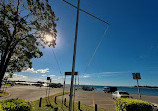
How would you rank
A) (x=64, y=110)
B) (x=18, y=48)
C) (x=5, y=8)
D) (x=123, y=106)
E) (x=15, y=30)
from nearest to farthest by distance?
(x=123, y=106)
(x=64, y=110)
(x=5, y=8)
(x=15, y=30)
(x=18, y=48)

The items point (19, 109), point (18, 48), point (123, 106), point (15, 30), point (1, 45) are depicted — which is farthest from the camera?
point (18, 48)

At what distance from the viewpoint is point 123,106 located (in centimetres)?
507

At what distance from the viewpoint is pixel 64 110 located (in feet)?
24.2

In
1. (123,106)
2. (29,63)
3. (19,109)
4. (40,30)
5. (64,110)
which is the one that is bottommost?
(64,110)

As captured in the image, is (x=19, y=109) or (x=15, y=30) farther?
(x=15, y=30)

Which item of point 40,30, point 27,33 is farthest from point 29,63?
point 40,30

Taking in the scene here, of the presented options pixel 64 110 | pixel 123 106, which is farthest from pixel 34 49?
pixel 123 106

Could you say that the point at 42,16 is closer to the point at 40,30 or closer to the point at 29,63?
the point at 40,30

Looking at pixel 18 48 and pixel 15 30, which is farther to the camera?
pixel 18 48

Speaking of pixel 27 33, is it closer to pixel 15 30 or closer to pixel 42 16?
pixel 15 30

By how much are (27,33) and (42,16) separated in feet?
9.76

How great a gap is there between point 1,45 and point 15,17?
497 centimetres

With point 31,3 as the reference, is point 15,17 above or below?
below

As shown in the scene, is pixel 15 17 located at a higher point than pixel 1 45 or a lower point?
higher
